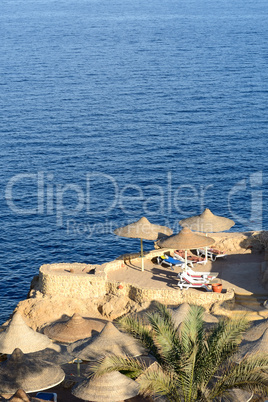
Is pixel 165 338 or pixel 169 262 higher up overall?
pixel 169 262

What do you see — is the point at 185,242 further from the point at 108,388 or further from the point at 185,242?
the point at 108,388

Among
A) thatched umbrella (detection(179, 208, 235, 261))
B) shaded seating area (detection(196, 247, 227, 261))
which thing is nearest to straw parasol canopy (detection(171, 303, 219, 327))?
shaded seating area (detection(196, 247, 227, 261))

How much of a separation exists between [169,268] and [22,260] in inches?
809

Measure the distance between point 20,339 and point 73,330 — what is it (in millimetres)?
3798

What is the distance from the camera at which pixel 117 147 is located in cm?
8656

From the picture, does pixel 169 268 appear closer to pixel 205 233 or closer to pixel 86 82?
pixel 205 233

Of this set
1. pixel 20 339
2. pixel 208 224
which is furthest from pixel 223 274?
pixel 20 339

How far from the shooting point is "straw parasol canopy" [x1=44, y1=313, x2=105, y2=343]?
118ft

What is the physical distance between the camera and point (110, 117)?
99062 mm

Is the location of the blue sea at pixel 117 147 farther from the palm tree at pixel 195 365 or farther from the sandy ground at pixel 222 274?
the palm tree at pixel 195 365

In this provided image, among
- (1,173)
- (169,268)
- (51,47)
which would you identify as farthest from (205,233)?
(51,47)

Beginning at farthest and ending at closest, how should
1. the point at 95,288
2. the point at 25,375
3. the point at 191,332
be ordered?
the point at 95,288, the point at 25,375, the point at 191,332

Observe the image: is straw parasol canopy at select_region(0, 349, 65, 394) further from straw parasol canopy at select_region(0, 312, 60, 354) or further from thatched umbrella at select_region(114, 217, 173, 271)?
thatched umbrella at select_region(114, 217, 173, 271)

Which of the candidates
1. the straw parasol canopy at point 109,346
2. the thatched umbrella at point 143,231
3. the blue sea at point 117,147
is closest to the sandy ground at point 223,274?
the thatched umbrella at point 143,231
